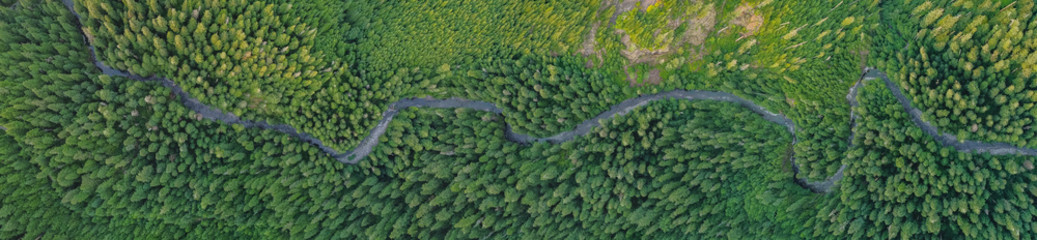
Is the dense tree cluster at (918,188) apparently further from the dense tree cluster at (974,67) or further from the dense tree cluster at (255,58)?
the dense tree cluster at (255,58)

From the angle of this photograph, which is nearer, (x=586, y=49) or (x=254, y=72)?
(x=254, y=72)

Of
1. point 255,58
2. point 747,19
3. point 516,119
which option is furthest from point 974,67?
point 255,58

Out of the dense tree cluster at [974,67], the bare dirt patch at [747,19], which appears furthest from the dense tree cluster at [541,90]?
the dense tree cluster at [974,67]

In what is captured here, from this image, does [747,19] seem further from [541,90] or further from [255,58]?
[255,58]

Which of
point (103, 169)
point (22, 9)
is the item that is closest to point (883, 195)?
point (103, 169)

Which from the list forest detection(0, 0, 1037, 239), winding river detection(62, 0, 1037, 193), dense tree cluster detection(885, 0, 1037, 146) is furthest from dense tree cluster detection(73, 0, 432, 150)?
dense tree cluster detection(885, 0, 1037, 146)

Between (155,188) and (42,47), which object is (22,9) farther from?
(155,188)
